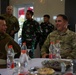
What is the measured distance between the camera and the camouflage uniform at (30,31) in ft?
17.0

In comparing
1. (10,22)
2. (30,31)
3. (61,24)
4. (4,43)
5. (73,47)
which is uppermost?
(10,22)

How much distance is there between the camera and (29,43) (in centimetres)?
532

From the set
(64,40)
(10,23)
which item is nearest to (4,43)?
(64,40)

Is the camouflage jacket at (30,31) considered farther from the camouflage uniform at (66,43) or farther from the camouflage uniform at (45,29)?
the camouflage uniform at (66,43)

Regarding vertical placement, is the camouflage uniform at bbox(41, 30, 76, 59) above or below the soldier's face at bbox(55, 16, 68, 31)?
below

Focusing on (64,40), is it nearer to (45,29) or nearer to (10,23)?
(10,23)

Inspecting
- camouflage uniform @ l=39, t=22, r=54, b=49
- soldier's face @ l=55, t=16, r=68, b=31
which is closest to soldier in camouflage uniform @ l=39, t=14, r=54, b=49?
camouflage uniform @ l=39, t=22, r=54, b=49

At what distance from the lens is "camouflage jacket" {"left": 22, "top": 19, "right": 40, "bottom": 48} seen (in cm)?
519

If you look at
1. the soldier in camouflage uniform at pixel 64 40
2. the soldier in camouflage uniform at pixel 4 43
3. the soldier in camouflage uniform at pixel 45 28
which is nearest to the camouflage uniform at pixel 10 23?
the soldier in camouflage uniform at pixel 45 28

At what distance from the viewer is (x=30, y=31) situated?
522 cm

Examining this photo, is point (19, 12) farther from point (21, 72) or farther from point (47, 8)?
point (21, 72)

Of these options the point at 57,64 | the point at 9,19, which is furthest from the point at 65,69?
the point at 9,19

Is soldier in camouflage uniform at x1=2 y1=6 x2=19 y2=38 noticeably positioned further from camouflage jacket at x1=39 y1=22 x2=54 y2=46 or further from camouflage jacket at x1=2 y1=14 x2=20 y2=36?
camouflage jacket at x1=39 y1=22 x2=54 y2=46

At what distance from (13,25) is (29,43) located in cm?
66
